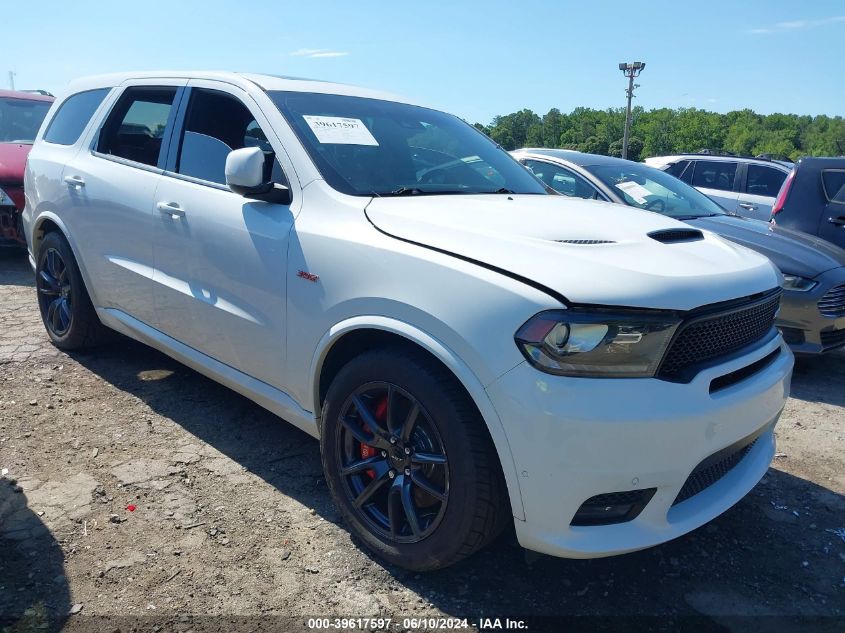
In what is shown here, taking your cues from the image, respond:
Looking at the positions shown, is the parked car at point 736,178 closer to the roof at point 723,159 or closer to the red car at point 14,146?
the roof at point 723,159

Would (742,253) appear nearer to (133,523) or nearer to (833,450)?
(833,450)

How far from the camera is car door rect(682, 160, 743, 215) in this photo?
31.2ft

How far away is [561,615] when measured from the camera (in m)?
2.29

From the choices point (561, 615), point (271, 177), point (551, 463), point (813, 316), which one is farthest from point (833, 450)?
point (271, 177)

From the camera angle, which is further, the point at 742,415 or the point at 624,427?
the point at 742,415

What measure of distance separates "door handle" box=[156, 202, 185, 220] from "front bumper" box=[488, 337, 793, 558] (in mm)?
2048

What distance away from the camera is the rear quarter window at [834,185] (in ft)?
20.9

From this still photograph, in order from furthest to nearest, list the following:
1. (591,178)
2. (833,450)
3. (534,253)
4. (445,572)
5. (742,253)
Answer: (591,178) → (833,450) → (742,253) → (445,572) → (534,253)

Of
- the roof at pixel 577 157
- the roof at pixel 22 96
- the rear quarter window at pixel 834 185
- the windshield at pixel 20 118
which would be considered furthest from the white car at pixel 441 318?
the roof at pixel 22 96

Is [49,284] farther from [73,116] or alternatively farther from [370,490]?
[370,490]

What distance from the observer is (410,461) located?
237 cm

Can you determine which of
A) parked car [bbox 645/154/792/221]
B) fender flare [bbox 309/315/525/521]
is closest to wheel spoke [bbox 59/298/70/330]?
fender flare [bbox 309/315/525/521]

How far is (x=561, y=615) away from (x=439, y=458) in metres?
0.71

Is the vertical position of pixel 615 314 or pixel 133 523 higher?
pixel 615 314
